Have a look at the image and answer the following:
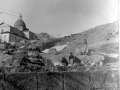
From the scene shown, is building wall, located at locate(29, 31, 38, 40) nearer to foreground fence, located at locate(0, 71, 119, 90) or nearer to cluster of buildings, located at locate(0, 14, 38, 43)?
cluster of buildings, located at locate(0, 14, 38, 43)

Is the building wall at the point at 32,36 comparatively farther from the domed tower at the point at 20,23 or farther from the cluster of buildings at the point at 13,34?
the domed tower at the point at 20,23

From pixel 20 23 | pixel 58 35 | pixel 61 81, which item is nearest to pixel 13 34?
pixel 20 23

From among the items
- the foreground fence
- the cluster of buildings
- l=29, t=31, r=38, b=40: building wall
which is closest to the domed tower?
the cluster of buildings

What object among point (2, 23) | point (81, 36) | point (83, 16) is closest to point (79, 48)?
point (81, 36)

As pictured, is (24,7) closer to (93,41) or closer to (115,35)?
(93,41)

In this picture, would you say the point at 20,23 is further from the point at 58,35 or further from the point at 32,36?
the point at 58,35

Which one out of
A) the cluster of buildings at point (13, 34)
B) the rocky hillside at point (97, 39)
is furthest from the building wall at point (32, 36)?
the rocky hillside at point (97, 39)
